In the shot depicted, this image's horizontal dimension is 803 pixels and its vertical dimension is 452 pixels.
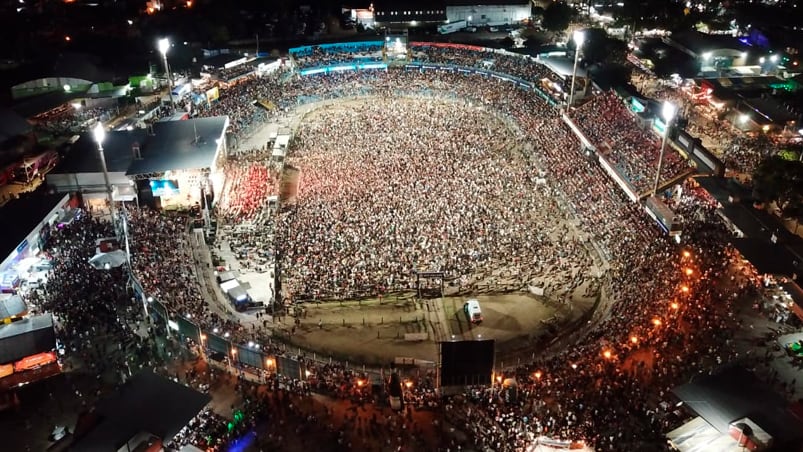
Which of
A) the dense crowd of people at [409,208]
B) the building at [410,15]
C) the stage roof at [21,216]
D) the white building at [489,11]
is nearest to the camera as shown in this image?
the stage roof at [21,216]

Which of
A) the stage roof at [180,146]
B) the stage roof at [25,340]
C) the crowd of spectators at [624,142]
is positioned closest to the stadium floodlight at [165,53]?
the stage roof at [180,146]

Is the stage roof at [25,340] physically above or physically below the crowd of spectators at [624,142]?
below

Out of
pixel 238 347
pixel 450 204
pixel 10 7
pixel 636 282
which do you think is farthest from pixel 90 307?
pixel 10 7

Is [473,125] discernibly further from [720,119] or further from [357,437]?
[357,437]

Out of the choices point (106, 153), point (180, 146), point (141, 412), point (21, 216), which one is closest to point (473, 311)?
point (141, 412)

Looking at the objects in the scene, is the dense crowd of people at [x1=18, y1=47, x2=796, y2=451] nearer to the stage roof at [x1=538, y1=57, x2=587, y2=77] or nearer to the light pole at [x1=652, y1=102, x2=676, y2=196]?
the light pole at [x1=652, y1=102, x2=676, y2=196]

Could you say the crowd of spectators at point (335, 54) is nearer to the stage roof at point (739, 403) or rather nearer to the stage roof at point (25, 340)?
the stage roof at point (25, 340)
